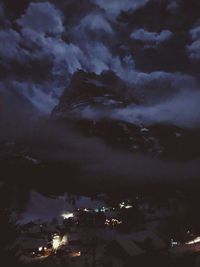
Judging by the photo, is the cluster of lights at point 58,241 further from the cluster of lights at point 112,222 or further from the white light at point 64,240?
the cluster of lights at point 112,222

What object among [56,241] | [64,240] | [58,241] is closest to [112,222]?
[58,241]

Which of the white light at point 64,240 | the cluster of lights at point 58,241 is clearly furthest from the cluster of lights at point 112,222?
the white light at point 64,240

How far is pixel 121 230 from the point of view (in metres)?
74.1

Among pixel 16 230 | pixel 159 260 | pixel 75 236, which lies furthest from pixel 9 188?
pixel 75 236

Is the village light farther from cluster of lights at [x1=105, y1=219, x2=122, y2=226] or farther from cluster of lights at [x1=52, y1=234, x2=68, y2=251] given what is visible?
cluster of lights at [x1=105, y1=219, x2=122, y2=226]

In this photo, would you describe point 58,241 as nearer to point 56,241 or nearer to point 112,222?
point 56,241

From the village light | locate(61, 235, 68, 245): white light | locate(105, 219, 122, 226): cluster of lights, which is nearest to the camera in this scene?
locate(61, 235, 68, 245): white light

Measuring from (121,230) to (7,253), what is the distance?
58585 mm

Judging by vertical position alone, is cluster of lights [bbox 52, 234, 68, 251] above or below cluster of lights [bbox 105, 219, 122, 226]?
below

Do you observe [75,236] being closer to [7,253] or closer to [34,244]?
[34,244]

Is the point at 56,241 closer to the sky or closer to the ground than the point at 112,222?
closer to the ground

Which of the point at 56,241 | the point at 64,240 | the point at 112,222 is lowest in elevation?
the point at 64,240

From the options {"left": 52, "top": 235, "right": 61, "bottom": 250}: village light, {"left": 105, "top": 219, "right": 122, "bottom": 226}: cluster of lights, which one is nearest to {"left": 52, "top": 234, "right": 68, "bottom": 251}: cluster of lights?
{"left": 52, "top": 235, "right": 61, "bottom": 250}: village light

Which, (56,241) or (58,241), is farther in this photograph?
(58,241)
